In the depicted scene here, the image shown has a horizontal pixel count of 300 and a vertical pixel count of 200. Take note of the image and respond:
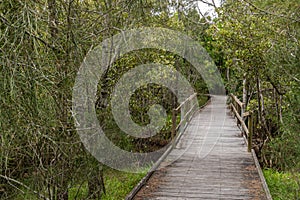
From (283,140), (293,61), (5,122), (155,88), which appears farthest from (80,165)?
(155,88)

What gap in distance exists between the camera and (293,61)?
19.5ft

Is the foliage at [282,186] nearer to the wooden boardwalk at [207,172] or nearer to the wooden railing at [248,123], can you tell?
the wooden boardwalk at [207,172]

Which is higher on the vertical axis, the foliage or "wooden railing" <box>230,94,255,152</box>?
"wooden railing" <box>230,94,255,152</box>

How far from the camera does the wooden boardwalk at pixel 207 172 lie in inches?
226

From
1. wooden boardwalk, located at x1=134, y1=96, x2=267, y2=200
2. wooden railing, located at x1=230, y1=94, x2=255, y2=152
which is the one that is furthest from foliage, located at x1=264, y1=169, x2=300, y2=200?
wooden railing, located at x1=230, y1=94, x2=255, y2=152

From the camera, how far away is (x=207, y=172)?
22.9 feet

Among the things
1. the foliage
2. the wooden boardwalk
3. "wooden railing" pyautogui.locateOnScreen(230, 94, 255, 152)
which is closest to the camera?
the wooden boardwalk

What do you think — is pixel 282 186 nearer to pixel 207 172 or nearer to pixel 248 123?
pixel 207 172

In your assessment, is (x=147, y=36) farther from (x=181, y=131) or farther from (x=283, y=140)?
(x=181, y=131)

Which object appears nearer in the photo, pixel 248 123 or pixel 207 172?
pixel 207 172

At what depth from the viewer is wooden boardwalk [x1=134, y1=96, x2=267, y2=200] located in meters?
5.75

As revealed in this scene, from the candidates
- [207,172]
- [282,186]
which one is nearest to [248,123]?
[282,186]

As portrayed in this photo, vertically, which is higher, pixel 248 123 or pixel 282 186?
pixel 248 123

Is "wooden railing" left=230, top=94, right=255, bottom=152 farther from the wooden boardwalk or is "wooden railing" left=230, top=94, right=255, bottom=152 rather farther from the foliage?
the foliage
